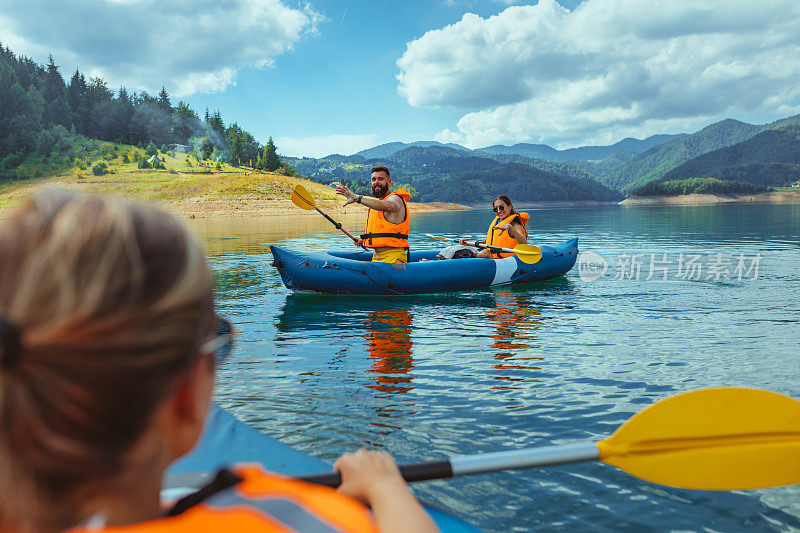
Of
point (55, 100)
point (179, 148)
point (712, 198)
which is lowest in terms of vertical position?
point (712, 198)

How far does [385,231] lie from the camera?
369 inches

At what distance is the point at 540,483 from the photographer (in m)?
3.11

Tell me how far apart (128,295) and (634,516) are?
2874 millimetres

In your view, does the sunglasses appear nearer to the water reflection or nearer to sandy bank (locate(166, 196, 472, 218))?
the water reflection

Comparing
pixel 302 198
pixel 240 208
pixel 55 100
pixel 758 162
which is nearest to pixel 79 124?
pixel 55 100

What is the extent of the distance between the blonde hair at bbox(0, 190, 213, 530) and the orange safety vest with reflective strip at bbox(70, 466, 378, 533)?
0.45ft

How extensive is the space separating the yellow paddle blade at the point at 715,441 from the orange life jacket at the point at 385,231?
7.11 m

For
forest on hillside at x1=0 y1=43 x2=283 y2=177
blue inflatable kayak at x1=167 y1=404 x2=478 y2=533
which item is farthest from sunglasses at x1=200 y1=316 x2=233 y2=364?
forest on hillside at x1=0 y1=43 x2=283 y2=177

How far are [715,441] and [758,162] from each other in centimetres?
19562

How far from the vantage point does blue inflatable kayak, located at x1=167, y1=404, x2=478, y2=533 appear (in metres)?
2.14

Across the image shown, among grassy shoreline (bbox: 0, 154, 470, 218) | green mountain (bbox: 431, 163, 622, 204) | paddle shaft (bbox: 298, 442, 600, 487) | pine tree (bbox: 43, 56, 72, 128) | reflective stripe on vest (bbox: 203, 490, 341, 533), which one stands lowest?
paddle shaft (bbox: 298, 442, 600, 487)

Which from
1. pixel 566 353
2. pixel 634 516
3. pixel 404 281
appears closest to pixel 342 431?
pixel 634 516

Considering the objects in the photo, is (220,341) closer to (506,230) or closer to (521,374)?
→ (521,374)

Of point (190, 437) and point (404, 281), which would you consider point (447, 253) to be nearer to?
point (404, 281)
